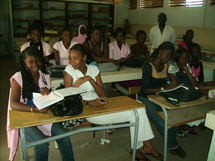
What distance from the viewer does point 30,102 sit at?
2.07 metres

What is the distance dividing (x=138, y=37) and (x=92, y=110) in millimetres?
2671

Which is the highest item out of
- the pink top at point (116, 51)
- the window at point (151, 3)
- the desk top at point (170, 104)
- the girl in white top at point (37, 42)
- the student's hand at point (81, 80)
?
the window at point (151, 3)

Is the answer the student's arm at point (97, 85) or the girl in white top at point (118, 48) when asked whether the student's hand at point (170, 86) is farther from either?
the girl in white top at point (118, 48)

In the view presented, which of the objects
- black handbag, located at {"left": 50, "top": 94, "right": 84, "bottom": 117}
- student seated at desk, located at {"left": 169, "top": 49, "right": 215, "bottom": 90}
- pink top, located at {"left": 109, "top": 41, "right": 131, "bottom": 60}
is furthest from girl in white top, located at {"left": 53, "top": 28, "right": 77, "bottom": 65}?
black handbag, located at {"left": 50, "top": 94, "right": 84, "bottom": 117}

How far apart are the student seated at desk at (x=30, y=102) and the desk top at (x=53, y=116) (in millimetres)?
72

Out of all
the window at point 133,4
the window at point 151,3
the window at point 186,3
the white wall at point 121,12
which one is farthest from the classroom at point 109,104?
the white wall at point 121,12

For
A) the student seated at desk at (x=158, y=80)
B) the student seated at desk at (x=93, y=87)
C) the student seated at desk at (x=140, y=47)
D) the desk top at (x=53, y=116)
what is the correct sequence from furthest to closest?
the student seated at desk at (x=140, y=47) → the student seated at desk at (x=158, y=80) → the student seated at desk at (x=93, y=87) → the desk top at (x=53, y=116)

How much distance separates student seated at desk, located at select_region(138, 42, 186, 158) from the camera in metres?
2.54

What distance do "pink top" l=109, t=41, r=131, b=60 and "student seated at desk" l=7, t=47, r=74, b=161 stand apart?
198cm

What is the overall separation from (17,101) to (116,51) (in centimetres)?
240

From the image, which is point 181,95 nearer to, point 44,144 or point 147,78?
point 147,78

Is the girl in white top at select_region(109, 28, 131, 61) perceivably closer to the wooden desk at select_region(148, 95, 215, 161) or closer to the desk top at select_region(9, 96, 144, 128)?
the wooden desk at select_region(148, 95, 215, 161)

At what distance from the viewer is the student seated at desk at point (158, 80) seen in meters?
2.54

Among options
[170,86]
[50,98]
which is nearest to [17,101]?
[50,98]
